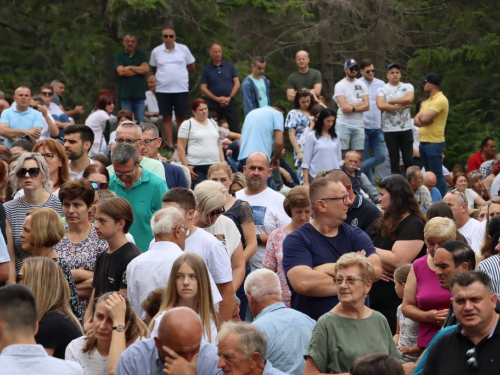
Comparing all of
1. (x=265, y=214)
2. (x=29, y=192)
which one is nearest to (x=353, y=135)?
(x=265, y=214)

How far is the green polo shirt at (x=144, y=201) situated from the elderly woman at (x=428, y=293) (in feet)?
8.28

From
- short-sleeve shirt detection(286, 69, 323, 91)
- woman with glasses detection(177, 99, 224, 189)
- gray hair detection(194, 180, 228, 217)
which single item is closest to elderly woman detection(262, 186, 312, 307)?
gray hair detection(194, 180, 228, 217)

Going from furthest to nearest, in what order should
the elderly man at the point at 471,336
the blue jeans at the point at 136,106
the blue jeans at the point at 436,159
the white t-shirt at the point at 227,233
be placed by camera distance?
the blue jeans at the point at 136,106 → the blue jeans at the point at 436,159 → the white t-shirt at the point at 227,233 → the elderly man at the point at 471,336

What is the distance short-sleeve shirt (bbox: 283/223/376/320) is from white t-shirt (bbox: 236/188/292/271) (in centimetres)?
234

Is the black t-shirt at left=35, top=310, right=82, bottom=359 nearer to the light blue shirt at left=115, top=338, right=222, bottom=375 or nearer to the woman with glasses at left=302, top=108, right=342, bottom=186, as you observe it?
the light blue shirt at left=115, top=338, right=222, bottom=375

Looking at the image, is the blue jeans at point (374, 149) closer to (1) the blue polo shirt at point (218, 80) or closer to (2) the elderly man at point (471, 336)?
(1) the blue polo shirt at point (218, 80)

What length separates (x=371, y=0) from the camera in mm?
25578

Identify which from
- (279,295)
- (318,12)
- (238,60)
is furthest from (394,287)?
(318,12)

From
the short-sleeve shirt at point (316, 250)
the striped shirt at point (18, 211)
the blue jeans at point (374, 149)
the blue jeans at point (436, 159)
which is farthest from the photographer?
the blue jeans at point (374, 149)

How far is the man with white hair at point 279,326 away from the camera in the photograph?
634 cm

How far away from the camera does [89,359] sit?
6.18 meters

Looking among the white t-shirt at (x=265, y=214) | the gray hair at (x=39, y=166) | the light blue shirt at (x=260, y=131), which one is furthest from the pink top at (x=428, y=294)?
the light blue shirt at (x=260, y=131)

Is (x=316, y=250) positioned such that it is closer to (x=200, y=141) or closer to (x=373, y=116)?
(x=200, y=141)

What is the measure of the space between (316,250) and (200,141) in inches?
263
